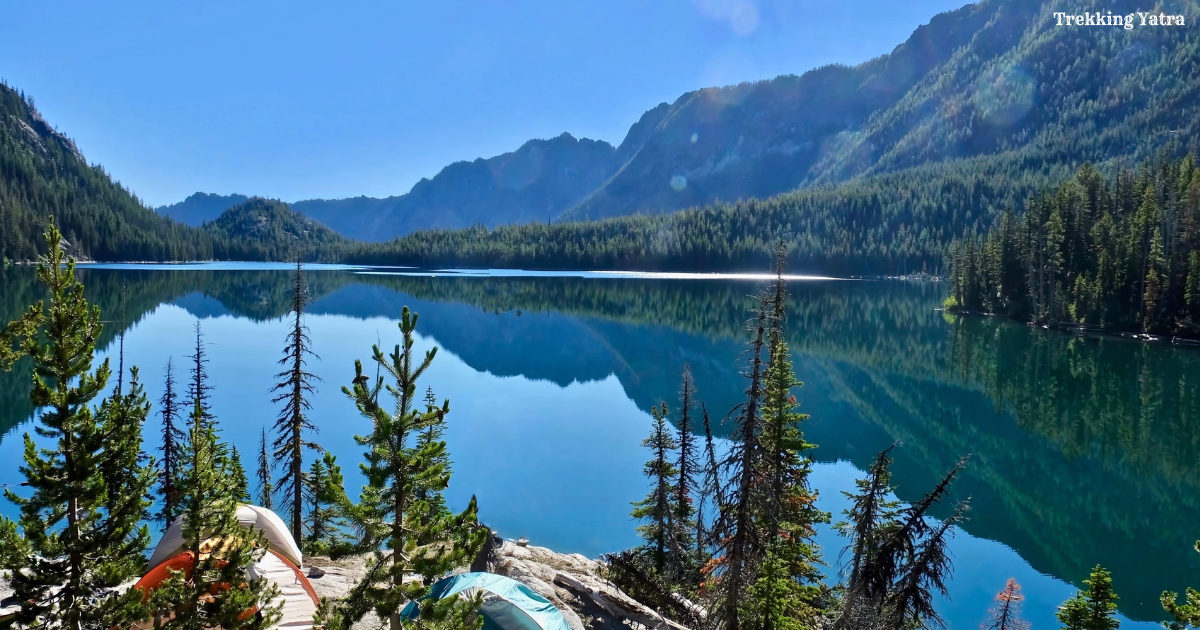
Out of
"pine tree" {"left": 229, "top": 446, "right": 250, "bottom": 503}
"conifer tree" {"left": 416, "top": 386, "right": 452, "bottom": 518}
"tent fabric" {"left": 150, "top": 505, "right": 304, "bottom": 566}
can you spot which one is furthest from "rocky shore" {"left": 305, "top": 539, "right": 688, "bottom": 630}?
"pine tree" {"left": 229, "top": 446, "right": 250, "bottom": 503}

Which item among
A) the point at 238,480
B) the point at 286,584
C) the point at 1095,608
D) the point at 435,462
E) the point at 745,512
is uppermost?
the point at 435,462

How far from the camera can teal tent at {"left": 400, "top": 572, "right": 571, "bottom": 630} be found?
472 inches

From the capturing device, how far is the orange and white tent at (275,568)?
12047 millimetres

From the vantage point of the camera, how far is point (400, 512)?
8.64 meters

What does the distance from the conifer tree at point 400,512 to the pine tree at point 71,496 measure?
2.40m

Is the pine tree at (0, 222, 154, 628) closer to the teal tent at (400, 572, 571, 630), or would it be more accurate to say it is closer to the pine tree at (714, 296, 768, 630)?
the teal tent at (400, 572, 571, 630)

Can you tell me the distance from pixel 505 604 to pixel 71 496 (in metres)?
7.62

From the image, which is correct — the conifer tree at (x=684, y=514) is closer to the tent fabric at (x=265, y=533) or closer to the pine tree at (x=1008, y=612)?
the pine tree at (x=1008, y=612)

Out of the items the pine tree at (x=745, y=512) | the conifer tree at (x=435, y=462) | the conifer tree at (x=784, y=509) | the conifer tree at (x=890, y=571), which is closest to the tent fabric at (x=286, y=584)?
the conifer tree at (x=435, y=462)

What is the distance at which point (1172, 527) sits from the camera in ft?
85.8

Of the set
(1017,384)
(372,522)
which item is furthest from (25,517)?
(1017,384)

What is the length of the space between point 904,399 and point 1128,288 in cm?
4734

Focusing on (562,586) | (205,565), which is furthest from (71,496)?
(562,586)

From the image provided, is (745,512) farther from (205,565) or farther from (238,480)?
(205,565)
